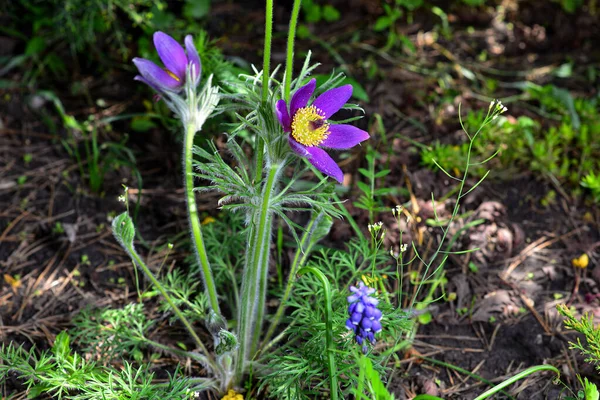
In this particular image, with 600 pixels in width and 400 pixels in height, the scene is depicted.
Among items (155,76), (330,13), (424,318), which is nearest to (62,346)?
(155,76)

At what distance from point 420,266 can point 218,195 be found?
97 centimetres

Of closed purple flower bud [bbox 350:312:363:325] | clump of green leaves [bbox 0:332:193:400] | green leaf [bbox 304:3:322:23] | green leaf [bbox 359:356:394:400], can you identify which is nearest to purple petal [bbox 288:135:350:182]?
closed purple flower bud [bbox 350:312:363:325]

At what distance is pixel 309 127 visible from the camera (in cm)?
171

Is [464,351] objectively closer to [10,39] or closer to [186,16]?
[186,16]

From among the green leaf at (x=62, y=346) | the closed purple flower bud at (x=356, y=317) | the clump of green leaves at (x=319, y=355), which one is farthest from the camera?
the green leaf at (x=62, y=346)

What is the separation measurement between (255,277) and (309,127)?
50 cm

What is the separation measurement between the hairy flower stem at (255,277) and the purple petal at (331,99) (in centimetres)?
24

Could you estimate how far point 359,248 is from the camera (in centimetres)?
214

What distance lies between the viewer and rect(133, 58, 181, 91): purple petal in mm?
1692

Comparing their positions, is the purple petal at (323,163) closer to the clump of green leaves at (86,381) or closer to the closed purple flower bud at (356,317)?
the closed purple flower bud at (356,317)

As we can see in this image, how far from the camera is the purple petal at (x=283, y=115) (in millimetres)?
1620

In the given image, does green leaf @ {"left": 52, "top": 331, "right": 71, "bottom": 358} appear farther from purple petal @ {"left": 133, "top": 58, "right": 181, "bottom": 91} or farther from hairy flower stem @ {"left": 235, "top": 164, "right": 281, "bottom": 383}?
purple petal @ {"left": 133, "top": 58, "right": 181, "bottom": 91}

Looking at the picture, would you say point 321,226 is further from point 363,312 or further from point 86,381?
point 86,381

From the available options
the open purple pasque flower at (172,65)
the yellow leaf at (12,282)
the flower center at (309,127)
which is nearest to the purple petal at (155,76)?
the open purple pasque flower at (172,65)
